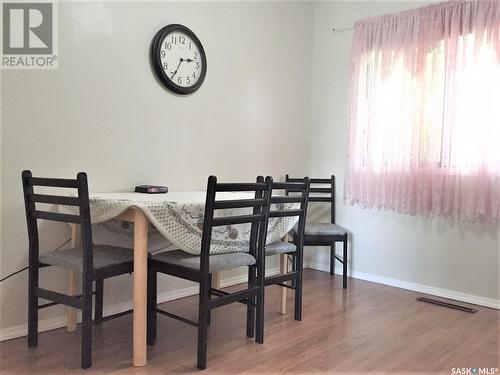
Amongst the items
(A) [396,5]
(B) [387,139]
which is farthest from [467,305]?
(A) [396,5]

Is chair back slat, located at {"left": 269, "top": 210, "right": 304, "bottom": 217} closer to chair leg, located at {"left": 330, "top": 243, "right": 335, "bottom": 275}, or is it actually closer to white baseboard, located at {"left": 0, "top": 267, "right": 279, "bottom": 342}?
white baseboard, located at {"left": 0, "top": 267, "right": 279, "bottom": 342}

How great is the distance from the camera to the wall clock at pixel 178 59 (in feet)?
10.1

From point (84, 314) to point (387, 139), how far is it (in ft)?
8.46

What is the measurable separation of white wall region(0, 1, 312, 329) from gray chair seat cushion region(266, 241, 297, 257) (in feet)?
2.83

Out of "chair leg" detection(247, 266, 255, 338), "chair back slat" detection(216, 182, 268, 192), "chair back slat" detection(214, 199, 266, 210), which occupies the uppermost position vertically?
"chair back slat" detection(216, 182, 268, 192)

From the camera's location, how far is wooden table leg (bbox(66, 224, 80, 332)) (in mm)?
2596

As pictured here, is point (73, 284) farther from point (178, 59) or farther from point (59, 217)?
point (178, 59)

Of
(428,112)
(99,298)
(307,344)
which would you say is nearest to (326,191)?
(428,112)

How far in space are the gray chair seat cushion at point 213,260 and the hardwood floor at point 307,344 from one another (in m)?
0.45

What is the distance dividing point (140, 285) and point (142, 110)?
1.27m

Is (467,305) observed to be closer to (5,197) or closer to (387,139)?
(387,139)

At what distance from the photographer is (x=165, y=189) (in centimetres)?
298

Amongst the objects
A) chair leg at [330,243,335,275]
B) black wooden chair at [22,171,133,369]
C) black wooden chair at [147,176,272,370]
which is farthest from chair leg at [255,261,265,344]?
chair leg at [330,243,335,275]

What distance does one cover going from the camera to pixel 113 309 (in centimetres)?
293
